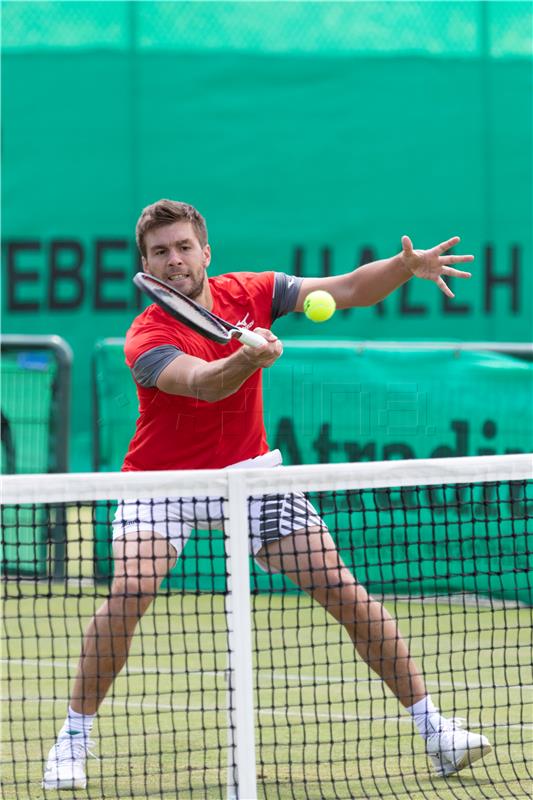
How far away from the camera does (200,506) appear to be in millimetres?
4113

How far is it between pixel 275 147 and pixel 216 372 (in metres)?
6.69

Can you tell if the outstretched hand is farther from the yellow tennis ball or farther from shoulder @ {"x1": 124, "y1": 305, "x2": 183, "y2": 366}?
shoulder @ {"x1": 124, "y1": 305, "x2": 183, "y2": 366}

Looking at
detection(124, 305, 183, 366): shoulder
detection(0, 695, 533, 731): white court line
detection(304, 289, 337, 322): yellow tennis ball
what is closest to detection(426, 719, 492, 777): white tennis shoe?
detection(0, 695, 533, 731): white court line

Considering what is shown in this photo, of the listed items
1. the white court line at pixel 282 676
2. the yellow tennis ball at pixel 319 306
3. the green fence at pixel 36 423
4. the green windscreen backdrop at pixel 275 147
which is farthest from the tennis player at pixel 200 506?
the green windscreen backdrop at pixel 275 147

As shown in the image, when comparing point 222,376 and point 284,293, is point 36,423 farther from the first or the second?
point 222,376

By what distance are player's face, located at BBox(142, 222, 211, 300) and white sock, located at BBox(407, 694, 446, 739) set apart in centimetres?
137

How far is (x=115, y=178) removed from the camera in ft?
33.1

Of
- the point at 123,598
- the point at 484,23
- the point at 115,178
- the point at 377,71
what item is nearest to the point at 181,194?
the point at 115,178

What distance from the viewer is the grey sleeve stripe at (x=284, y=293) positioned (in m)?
4.47

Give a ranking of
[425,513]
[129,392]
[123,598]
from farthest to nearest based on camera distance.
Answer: [129,392] → [425,513] → [123,598]

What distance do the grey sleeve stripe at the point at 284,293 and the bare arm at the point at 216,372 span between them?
1.77ft

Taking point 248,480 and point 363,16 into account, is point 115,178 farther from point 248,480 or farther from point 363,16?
point 248,480

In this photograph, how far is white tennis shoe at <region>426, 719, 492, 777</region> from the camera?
403cm

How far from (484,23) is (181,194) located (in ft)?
8.22
